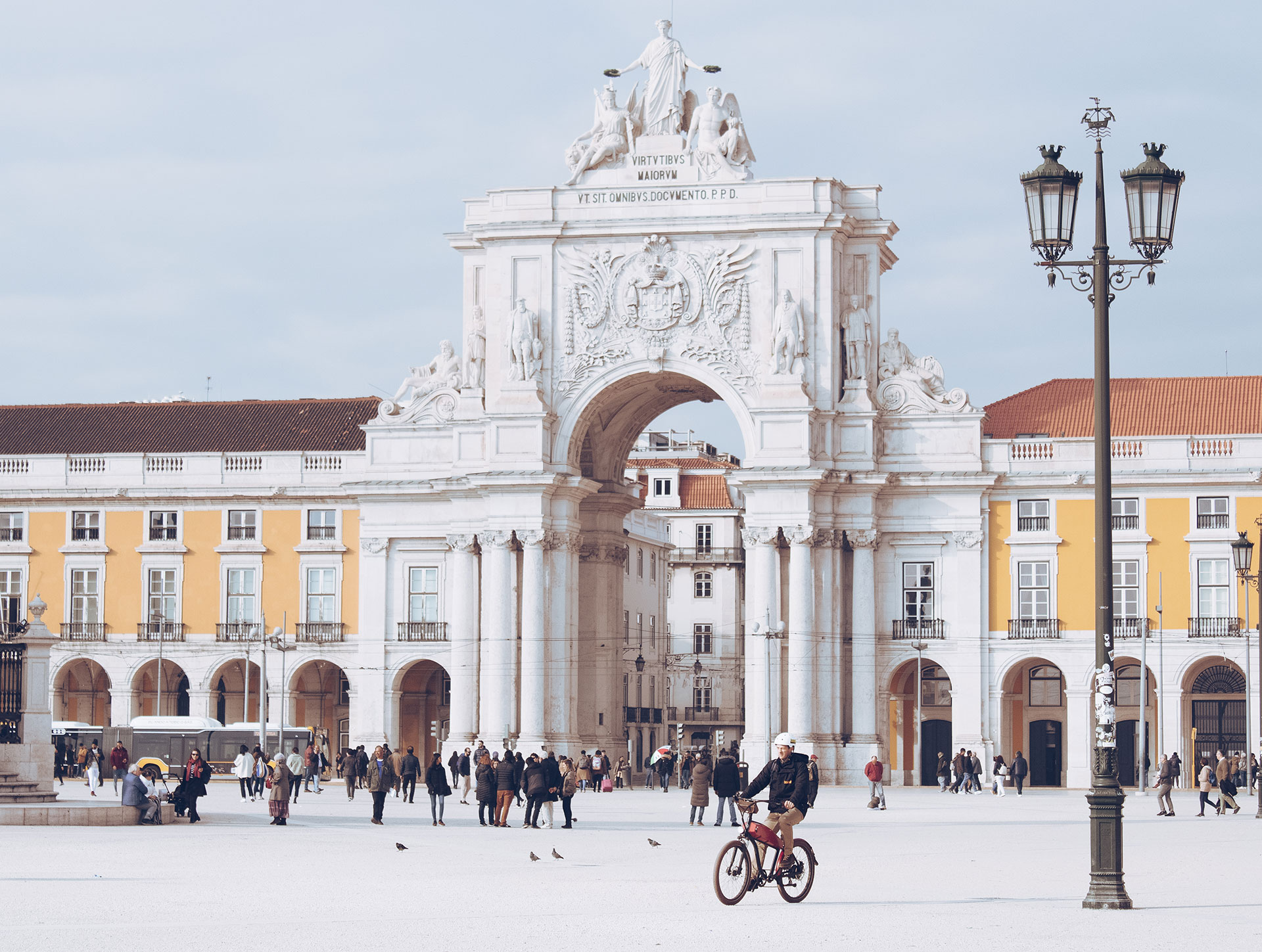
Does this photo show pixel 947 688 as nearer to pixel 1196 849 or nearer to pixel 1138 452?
pixel 1138 452

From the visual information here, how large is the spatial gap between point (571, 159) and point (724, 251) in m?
5.72

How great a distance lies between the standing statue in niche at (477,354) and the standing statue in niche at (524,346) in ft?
5.31

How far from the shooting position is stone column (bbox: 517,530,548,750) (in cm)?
6544

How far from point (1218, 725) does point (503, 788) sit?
32681mm

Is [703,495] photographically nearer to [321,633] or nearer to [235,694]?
[235,694]

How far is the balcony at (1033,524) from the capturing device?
6581 cm

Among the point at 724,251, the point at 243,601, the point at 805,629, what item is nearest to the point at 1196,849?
the point at 805,629

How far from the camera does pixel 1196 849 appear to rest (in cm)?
3269

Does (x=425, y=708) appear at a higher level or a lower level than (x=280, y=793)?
higher

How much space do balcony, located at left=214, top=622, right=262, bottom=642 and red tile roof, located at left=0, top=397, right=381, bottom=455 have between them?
6381 millimetres

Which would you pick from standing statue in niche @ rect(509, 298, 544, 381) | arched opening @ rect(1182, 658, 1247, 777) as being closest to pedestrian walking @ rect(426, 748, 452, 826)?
standing statue in niche @ rect(509, 298, 544, 381)

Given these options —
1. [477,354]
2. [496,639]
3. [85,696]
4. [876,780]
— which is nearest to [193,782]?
[876,780]

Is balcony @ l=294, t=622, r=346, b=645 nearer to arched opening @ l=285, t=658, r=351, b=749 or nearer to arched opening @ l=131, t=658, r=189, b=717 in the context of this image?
arched opening @ l=285, t=658, r=351, b=749

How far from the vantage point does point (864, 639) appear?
2571 inches
